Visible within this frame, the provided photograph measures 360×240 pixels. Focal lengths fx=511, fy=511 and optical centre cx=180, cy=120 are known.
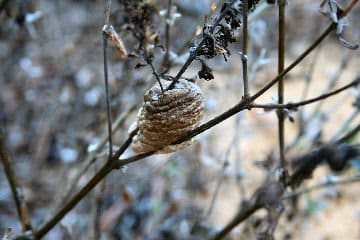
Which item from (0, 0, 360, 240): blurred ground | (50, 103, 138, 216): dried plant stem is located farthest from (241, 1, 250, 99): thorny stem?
(0, 0, 360, 240): blurred ground

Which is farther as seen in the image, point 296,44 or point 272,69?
point 296,44

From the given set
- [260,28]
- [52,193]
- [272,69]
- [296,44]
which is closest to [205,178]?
[52,193]

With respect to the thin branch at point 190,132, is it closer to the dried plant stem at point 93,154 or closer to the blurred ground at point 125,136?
the dried plant stem at point 93,154

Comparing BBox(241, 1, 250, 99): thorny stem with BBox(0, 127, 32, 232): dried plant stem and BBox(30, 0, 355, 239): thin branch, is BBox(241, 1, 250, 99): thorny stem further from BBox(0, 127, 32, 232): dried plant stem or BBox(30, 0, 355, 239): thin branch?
BBox(0, 127, 32, 232): dried plant stem

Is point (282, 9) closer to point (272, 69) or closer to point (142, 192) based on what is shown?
point (142, 192)

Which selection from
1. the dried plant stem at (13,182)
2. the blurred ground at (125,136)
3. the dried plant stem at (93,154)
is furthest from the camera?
the blurred ground at (125,136)

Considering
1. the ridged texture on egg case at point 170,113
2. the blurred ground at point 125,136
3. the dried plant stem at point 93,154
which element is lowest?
the ridged texture on egg case at point 170,113

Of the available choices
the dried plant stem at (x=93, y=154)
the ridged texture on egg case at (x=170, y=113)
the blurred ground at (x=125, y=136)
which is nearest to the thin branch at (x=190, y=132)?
the ridged texture on egg case at (x=170, y=113)
